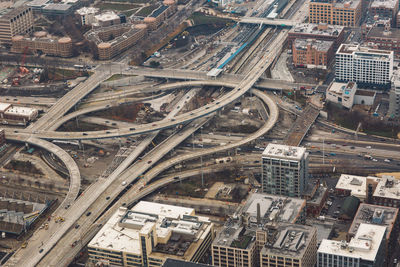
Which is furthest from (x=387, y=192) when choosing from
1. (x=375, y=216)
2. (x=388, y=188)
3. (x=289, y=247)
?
(x=289, y=247)

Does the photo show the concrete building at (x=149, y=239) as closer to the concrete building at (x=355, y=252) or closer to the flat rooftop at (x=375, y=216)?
the concrete building at (x=355, y=252)

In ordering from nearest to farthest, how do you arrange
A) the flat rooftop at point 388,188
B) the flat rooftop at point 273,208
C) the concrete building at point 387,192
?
the flat rooftop at point 273,208
the concrete building at point 387,192
the flat rooftop at point 388,188

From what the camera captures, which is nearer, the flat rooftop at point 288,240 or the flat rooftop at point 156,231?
the flat rooftop at point 288,240

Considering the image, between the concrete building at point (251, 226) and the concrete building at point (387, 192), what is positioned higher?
the concrete building at point (251, 226)

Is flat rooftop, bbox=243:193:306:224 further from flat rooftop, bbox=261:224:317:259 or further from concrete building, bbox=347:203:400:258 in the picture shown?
concrete building, bbox=347:203:400:258

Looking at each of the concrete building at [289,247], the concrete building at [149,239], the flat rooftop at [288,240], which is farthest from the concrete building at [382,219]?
the concrete building at [149,239]

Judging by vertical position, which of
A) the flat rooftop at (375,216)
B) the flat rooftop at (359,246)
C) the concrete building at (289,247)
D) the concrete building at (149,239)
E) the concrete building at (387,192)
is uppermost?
the flat rooftop at (359,246)
